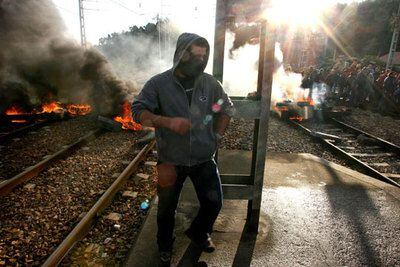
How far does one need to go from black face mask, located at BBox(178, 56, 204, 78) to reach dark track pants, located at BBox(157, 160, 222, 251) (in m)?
0.88

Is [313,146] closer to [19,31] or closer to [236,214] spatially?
[236,214]

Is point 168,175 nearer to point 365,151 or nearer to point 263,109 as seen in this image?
point 263,109

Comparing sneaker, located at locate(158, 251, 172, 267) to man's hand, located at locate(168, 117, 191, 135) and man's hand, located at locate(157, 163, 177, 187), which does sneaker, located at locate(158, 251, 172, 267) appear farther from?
man's hand, located at locate(168, 117, 191, 135)

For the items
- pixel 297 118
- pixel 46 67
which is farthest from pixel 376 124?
pixel 46 67

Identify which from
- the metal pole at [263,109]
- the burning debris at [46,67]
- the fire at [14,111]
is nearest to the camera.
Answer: the metal pole at [263,109]

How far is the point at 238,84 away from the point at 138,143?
10904mm

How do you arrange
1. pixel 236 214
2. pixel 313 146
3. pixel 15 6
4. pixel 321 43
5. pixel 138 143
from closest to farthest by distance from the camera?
pixel 236 214 → pixel 138 143 → pixel 313 146 → pixel 15 6 → pixel 321 43

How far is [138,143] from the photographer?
8.05 meters

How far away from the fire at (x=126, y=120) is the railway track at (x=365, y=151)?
555 centimetres

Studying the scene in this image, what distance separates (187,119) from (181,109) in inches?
8.5

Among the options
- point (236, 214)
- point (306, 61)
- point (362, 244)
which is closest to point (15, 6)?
point (236, 214)

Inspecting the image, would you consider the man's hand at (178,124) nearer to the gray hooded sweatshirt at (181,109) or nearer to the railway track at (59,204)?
the gray hooded sweatshirt at (181,109)

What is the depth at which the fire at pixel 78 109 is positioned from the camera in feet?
41.0

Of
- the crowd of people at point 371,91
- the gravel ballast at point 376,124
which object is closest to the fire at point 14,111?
the gravel ballast at point 376,124
